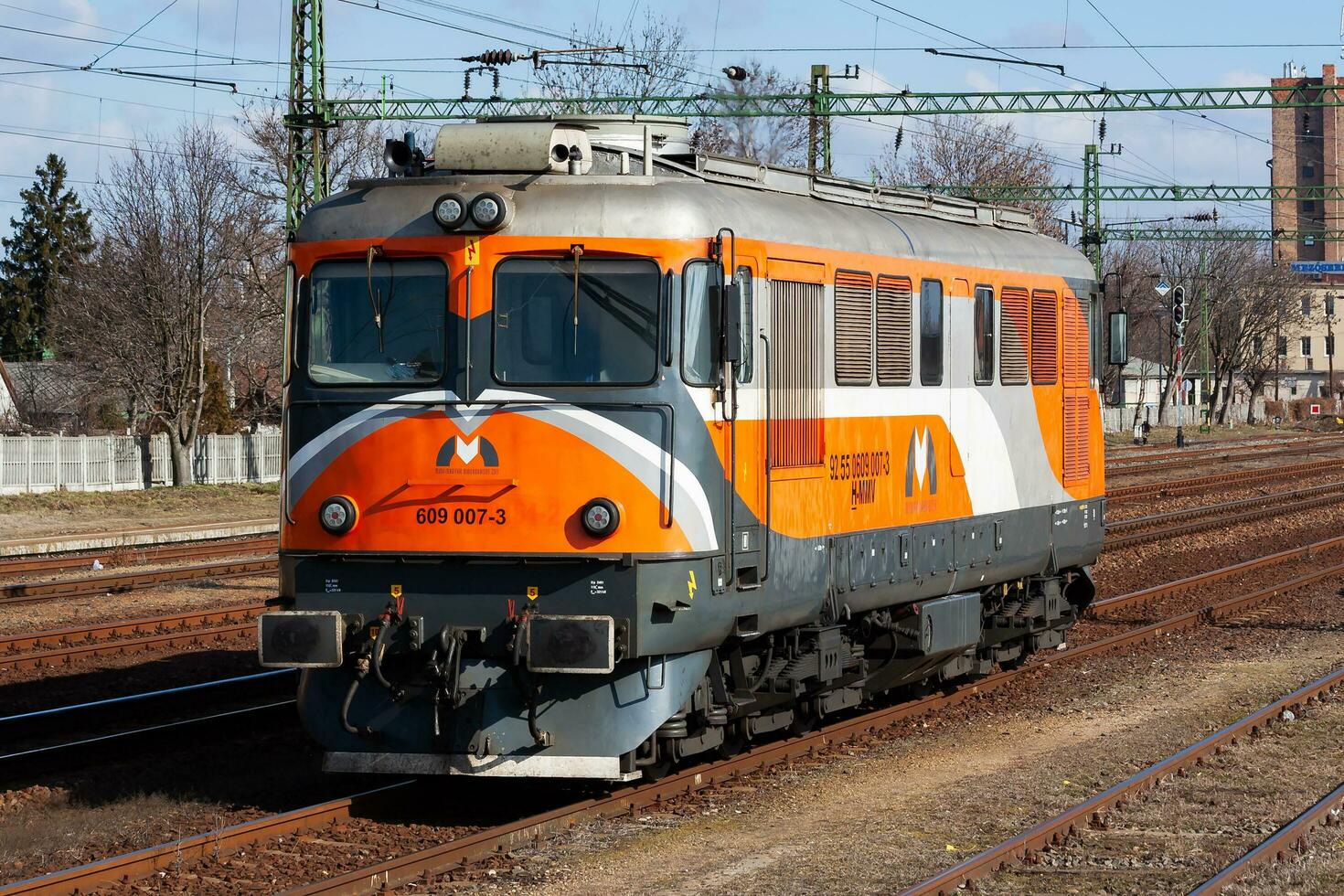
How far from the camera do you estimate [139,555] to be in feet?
91.7

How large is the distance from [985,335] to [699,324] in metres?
4.63

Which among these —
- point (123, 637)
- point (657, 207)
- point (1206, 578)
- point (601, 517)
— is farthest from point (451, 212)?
point (1206, 578)

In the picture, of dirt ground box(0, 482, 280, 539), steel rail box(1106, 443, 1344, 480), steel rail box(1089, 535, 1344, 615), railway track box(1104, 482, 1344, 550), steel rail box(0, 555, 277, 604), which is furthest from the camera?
steel rail box(1106, 443, 1344, 480)

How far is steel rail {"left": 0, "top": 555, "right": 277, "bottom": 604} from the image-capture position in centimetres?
2233

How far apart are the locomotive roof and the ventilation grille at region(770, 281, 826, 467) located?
38 centimetres

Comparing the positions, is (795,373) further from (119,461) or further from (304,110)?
(119,461)

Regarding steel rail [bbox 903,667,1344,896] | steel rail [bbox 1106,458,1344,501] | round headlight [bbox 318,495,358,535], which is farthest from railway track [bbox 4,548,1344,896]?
steel rail [bbox 1106,458,1344,501]

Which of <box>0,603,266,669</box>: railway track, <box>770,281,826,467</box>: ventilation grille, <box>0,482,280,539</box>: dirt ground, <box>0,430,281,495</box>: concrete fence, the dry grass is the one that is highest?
<box>770,281,826,467</box>: ventilation grille

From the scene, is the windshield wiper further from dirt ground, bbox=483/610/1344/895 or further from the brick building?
the brick building

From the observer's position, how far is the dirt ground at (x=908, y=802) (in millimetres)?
9156

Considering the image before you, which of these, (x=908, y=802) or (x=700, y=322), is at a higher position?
(x=700, y=322)

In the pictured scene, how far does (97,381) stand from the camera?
45875mm

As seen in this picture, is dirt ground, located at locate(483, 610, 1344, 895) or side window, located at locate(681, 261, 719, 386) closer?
dirt ground, located at locate(483, 610, 1344, 895)

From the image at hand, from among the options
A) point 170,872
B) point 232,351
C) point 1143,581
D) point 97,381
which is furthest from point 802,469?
point 232,351
